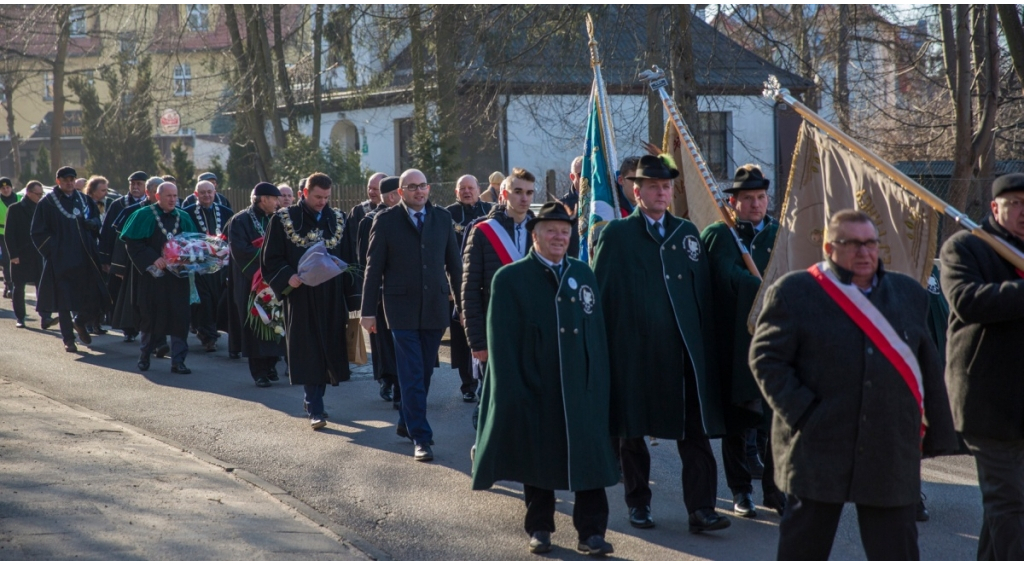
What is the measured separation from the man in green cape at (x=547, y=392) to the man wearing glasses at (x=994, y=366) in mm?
1766

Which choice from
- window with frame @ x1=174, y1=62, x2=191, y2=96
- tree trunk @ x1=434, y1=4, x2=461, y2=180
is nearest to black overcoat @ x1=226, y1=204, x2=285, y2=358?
tree trunk @ x1=434, y1=4, x2=461, y2=180

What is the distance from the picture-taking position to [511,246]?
26.8 ft

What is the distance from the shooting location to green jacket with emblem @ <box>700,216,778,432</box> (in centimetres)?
641

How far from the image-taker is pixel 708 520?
6.25 m

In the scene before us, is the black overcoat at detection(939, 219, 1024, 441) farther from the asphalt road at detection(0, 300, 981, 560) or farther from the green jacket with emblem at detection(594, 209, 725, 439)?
the green jacket with emblem at detection(594, 209, 725, 439)

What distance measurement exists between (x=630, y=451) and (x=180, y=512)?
2552 millimetres

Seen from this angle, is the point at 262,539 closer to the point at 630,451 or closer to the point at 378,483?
the point at 378,483

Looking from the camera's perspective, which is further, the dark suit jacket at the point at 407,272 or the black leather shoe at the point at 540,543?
the dark suit jacket at the point at 407,272

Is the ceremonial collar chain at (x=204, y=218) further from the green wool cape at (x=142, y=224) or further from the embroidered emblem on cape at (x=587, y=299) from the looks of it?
the embroidered emblem on cape at (x=587, y=299)

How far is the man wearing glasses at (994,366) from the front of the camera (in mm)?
5109

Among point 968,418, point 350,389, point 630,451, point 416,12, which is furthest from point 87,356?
point 968,418

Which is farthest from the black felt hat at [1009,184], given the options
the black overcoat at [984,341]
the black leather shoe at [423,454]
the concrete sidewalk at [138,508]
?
the black leather shoe at [423,454]

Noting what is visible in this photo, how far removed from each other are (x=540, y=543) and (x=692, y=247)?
1.85 m

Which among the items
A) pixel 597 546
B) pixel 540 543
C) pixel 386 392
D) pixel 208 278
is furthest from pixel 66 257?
pixel 597 546
